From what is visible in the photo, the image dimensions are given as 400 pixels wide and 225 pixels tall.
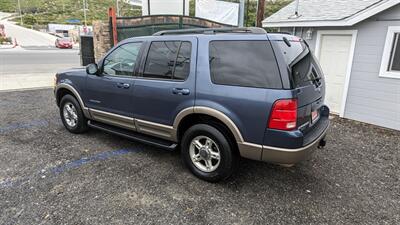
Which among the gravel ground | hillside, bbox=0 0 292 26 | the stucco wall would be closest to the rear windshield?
the gravel ground

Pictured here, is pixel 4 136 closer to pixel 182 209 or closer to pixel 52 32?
pixel 182 209

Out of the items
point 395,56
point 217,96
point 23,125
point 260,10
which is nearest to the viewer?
point 217,96

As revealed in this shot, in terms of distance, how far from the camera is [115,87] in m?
4.07

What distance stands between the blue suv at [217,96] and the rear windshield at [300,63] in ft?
0.06

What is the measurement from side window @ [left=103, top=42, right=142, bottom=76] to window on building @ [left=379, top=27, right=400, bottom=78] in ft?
18.3

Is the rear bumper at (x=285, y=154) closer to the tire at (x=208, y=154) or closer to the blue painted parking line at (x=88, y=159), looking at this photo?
the tire at (x=208, y=154)

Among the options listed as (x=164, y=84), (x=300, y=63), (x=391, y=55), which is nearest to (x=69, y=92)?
(x=164, y=84)

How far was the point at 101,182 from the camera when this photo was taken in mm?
3367

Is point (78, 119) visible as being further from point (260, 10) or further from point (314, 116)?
point (260, 10)

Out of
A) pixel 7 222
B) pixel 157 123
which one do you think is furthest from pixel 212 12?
pixel 7 222

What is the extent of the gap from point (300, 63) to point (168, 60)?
5.57 feet

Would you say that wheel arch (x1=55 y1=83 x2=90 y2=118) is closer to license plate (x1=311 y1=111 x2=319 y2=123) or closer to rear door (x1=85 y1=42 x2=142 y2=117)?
rear door (x1=85 y1=42 x2=142 y2=117)

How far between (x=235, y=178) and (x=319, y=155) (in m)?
1.71

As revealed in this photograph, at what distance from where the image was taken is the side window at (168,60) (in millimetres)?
3432
